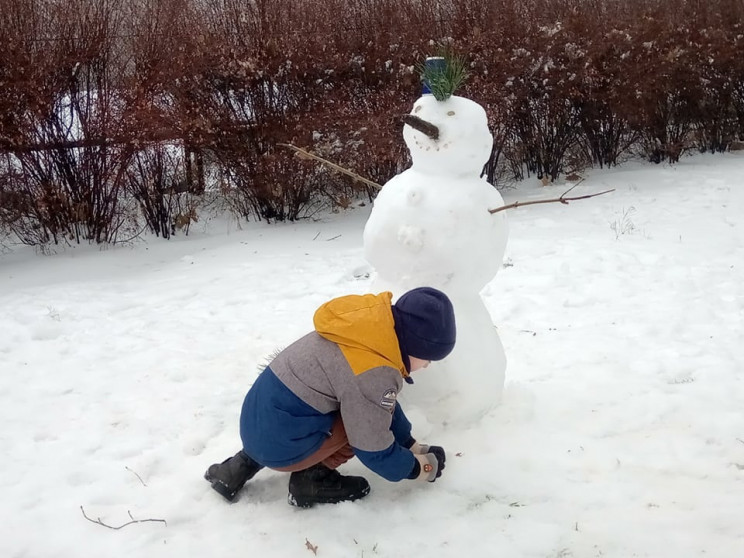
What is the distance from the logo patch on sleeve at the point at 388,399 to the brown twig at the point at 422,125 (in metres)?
1.01

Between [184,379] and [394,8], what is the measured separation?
209 inches

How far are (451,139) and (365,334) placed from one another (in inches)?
35.2

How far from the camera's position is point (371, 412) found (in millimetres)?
2223

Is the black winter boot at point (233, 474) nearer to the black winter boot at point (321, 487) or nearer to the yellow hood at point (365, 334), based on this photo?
the black winter boot at point (321, 487)

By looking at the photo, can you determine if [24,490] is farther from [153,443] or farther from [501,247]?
[501,247]

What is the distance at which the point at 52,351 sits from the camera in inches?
156

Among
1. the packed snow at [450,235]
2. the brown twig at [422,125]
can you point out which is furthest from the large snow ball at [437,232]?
the brown twig at [422,125]

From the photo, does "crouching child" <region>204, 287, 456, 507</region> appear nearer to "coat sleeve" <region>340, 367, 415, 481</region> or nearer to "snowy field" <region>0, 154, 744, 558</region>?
"coat sleeve" <region>340, 367, 415, 481</region>

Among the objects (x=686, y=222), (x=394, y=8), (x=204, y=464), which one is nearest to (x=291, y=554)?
(x=204, y=464)

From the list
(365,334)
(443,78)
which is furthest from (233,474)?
(443,78)

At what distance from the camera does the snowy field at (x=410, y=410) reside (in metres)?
2.35

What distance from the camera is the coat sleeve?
7.29 feet

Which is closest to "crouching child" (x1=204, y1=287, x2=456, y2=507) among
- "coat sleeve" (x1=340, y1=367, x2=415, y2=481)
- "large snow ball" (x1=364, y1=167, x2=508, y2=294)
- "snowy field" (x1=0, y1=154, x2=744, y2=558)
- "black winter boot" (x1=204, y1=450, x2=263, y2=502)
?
"coat sleeve" (x1=340, y1=367, x2=415, y2=481)

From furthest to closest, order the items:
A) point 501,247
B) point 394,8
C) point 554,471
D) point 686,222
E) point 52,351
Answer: point 394,8 < point 686,222 < point 52,351 < point 501,247 < point 554,471
